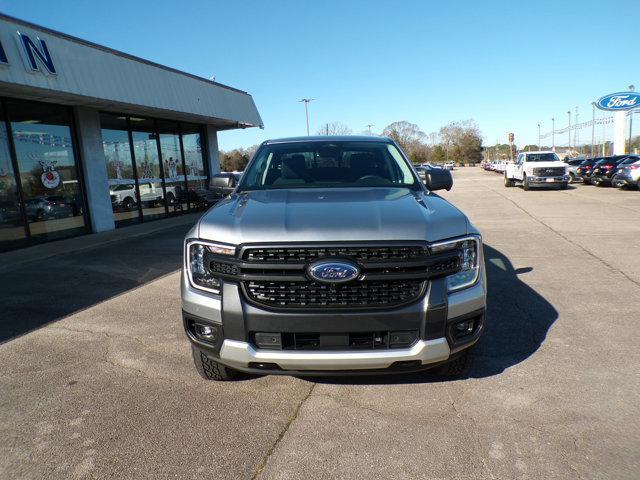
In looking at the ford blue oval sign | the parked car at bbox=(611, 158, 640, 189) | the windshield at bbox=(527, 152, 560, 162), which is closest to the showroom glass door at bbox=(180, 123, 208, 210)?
the windshield at bbox=(527, 152, 560, 162)

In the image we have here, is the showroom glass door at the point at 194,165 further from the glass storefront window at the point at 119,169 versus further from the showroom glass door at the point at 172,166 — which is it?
the glass storefront window at the point at 119,169

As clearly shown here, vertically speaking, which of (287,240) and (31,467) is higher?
(287,240)

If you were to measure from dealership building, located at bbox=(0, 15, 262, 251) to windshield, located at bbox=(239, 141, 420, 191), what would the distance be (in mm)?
6523

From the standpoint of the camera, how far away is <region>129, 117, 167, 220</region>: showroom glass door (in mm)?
14273

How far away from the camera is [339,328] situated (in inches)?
97.4

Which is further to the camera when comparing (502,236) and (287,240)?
(502,236)

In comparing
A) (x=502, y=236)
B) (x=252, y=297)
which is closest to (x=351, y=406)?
(x=252, y=297)

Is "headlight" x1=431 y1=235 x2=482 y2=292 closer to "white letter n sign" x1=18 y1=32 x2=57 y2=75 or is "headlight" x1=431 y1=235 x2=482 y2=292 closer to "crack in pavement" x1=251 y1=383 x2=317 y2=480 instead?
"crack in pavement" x1=251 y1=383 x2=317 y2=480

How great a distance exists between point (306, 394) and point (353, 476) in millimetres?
851

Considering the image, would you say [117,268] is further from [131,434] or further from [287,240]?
[287,240]

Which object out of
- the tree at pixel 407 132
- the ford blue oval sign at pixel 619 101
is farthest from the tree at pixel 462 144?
the ford blue oval sign at pixel 619 101

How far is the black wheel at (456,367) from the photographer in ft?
9.94

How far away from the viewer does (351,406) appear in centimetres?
284

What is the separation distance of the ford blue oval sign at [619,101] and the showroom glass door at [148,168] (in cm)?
2904
